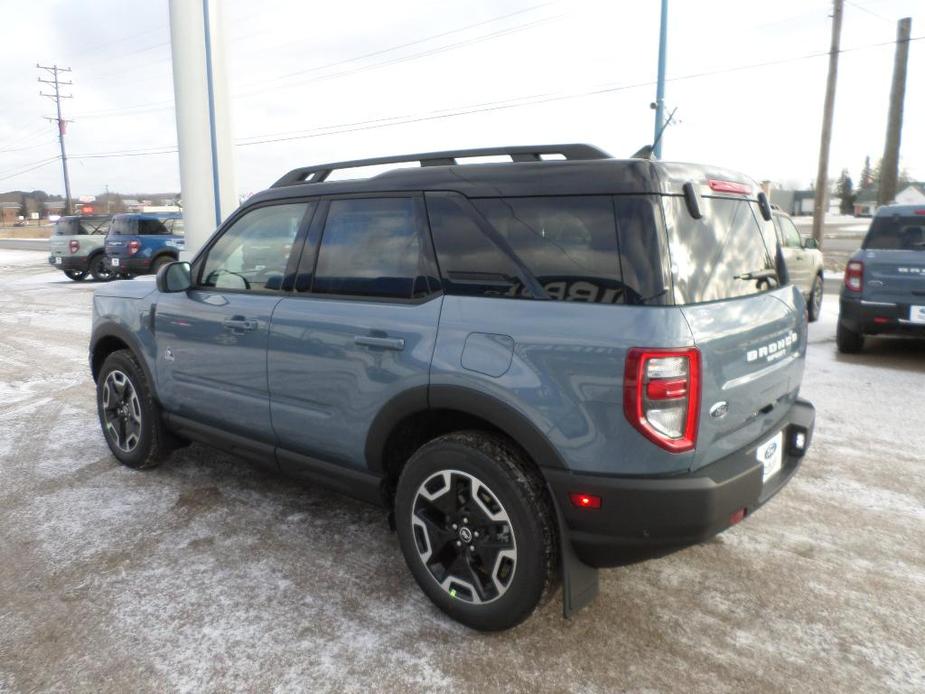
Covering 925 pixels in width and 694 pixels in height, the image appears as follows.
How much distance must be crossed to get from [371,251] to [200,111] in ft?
58.0

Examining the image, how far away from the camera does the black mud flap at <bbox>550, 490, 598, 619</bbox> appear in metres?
2.49

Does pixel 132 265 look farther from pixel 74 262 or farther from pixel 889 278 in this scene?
pixel 889 278

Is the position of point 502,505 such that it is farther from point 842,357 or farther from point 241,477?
point 842,357

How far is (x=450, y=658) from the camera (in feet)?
8.47

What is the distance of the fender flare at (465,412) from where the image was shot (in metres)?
2.43

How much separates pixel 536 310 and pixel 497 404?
0.37m

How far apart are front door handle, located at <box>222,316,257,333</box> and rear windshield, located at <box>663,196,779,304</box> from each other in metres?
2.10

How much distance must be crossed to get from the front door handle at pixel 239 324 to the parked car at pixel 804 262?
8855 millimetres

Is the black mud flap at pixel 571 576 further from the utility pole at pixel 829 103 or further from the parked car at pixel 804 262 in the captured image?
the utility pole at pixel 829 103

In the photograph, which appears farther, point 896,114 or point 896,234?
point 896,114

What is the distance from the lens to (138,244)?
56.0 feet

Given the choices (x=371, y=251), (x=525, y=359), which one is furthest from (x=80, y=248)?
(x=525, y=359)

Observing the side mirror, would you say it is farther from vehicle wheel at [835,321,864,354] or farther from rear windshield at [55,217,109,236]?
rear windshield at [55,217,109,236]

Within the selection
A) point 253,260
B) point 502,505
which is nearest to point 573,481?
point 502,505
